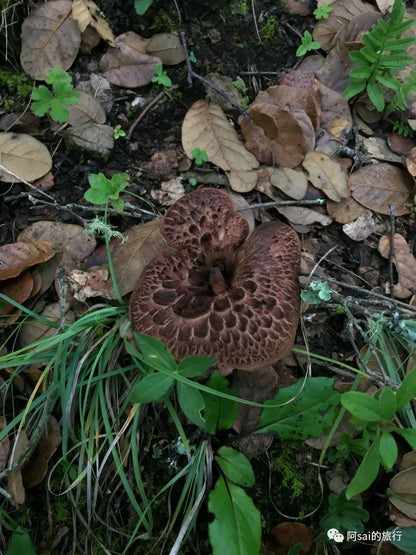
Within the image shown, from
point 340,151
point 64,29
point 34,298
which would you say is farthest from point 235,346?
point 64,29

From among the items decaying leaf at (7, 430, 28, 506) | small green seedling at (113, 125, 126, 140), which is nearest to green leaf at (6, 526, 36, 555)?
decaying leaf at (7, 430, 28, 506)

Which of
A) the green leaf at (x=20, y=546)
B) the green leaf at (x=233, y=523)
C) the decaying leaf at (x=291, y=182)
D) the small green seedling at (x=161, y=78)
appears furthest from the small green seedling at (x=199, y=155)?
the green leaf at (x=20, y=546)

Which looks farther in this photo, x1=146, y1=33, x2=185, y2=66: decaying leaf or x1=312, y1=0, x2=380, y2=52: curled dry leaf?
x1=312, y1=0, x2=380, y2=52: curled dry leaf

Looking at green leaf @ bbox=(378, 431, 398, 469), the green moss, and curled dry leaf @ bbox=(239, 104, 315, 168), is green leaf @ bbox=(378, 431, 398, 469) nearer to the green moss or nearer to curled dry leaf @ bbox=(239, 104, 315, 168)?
curled dry leaf @ bbox=(239, 104, 315, 168)

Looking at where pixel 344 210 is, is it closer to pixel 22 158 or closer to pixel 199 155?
pixel 199 155

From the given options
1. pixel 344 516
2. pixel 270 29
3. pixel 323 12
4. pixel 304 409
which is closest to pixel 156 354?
pixel 304 409

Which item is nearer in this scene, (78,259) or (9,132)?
(78,259)

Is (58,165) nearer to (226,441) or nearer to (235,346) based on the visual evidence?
(235,346)
